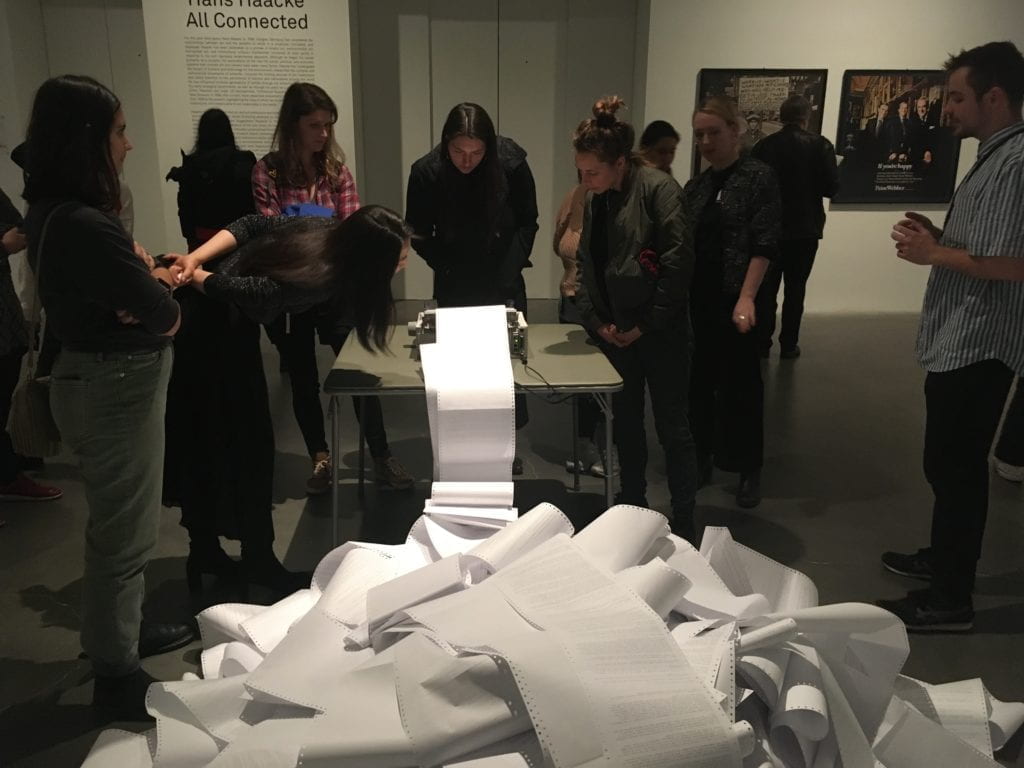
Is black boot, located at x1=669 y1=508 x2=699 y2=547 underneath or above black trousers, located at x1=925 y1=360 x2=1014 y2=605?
underneath

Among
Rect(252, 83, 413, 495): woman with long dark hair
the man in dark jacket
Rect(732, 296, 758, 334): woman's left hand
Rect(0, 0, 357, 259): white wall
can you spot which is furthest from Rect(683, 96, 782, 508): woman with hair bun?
Rect(0, 0, 357, 259): white wall

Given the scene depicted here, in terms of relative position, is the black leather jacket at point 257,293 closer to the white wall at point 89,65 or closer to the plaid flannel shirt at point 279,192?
the plaid flannel shirt at point 279,192

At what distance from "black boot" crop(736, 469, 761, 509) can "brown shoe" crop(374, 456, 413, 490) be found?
50.2 inches

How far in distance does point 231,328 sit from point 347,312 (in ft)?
0.99

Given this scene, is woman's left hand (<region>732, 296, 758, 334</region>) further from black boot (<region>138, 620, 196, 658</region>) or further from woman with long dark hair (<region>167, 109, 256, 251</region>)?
black boot (<region>138, 620, 196, 658</region>)

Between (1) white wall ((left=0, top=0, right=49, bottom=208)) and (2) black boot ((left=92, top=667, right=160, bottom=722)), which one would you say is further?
(1) white wall ((left=0, top=0, right=49, bottom=208))

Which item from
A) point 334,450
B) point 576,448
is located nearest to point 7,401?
point 334,450

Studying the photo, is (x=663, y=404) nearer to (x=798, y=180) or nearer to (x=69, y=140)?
(x=69, y=140)

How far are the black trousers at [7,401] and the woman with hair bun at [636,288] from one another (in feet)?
6.69

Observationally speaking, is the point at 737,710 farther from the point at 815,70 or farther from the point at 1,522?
the point at 815,70

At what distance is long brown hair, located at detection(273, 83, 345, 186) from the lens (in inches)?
117

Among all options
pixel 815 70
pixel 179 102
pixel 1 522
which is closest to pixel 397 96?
pixel 179 102

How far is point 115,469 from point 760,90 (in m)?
5.35

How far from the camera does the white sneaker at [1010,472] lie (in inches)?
140
